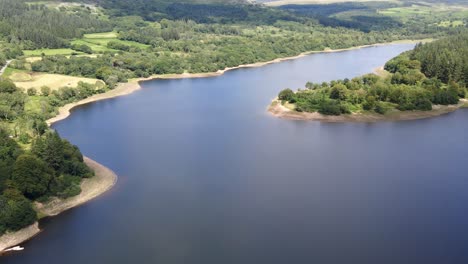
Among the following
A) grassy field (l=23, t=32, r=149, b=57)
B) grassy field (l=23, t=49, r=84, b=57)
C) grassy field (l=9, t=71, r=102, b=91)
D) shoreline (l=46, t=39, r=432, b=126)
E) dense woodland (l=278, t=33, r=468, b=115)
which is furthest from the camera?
grassy field (l=23, t=32, r=149, b=57)

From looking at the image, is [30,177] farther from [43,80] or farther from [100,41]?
[100,41]

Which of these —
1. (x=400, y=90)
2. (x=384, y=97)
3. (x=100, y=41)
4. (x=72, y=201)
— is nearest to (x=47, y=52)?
(x=100, y=41)

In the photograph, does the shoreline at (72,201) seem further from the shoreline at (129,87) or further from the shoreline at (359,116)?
the shoreline at (359,116)

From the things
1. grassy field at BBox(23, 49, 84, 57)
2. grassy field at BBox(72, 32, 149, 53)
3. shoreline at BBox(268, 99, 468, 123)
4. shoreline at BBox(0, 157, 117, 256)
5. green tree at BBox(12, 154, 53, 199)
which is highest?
grassy field at BBox(72, 32, 149, 53)

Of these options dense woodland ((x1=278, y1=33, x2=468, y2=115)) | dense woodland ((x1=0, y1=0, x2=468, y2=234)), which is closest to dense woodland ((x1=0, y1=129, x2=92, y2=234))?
dense woodland ((x1=0, y1=0, x2=468, y2=234))

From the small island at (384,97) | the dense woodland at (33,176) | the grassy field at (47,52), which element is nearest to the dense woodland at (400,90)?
the small island at (384,97)

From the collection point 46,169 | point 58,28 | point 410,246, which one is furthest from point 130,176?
point 58,28

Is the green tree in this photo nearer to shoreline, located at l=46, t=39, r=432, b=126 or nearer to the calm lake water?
the calm lake water
